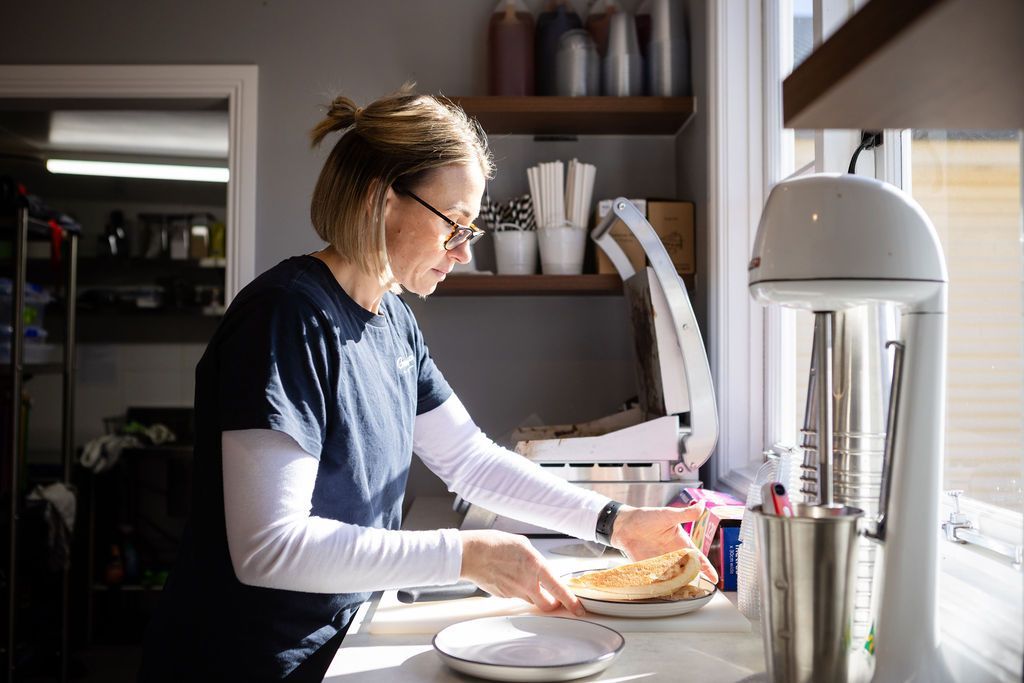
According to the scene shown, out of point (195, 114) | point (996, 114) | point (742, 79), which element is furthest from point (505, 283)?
point (195, 114)

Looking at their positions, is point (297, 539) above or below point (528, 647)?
above

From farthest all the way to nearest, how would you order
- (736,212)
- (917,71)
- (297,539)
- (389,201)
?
(736,212) < (389,201) < (297,539) < (917,71)

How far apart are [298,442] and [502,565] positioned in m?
0.31

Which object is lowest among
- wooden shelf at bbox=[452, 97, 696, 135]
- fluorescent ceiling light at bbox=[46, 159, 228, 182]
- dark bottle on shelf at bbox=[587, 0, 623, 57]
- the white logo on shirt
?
the white logo on shirt

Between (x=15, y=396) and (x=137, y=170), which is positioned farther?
(x=137, y=170)

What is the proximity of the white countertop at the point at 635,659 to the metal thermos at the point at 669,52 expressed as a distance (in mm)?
1623

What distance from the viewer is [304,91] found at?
109 inches

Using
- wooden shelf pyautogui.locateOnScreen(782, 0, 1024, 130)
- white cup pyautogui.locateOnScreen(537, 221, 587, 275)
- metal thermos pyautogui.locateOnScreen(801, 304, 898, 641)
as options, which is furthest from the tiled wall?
wooden shelf pyautogui.locateOnScreen(782, 0, 1024, 130)

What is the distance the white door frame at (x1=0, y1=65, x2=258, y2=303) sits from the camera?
108 inches

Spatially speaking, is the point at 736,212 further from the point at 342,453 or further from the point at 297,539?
the point at 297,539

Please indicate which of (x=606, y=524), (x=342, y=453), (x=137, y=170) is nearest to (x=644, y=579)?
(x=606, y=524)

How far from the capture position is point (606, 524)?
5.02 ft

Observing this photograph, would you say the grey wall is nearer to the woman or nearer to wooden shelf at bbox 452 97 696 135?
wooden shelf at bbox 452 97 696 135

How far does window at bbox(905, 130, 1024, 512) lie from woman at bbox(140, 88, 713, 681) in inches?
17.8
